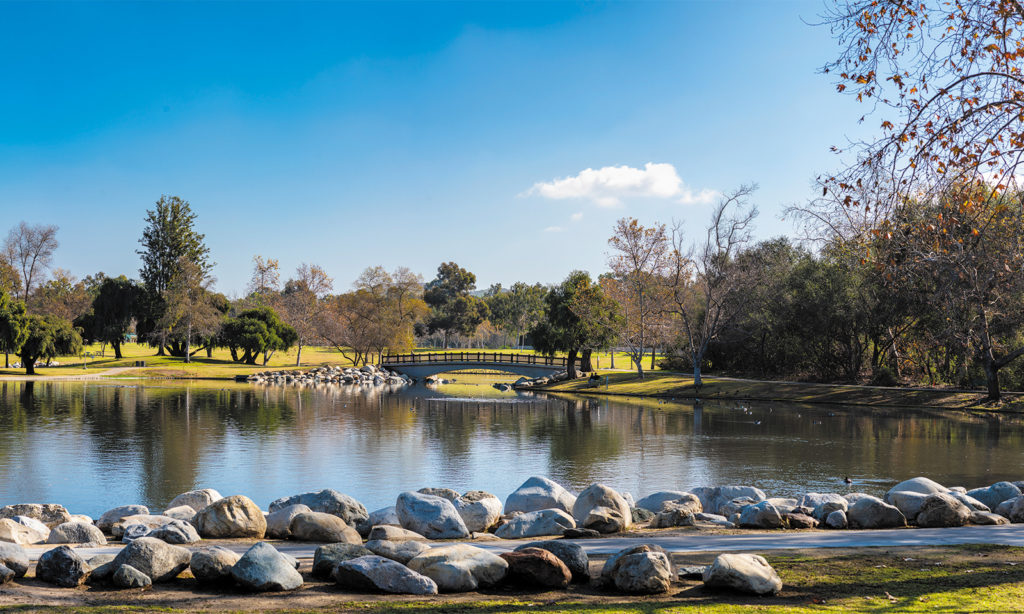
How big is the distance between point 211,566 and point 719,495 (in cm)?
1026

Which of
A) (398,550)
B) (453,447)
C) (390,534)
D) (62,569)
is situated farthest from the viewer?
(453,447)

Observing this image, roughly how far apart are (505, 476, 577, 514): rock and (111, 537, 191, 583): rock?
686 centimetres

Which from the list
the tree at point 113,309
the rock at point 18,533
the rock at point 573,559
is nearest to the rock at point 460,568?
the rock at point 573,559

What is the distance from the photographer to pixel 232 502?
11.0 m

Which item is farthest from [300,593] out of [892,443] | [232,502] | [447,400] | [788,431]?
[447,400]

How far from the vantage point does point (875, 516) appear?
1166 centimetres

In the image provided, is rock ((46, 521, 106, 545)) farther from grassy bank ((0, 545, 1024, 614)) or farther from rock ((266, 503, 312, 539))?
grassy bank ((0, 545, 1024, 614))

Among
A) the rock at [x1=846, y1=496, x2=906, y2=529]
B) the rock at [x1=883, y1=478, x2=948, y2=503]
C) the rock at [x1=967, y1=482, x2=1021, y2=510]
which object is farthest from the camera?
the rock at [x1=967, y1=482, x2=1021, y2=510]

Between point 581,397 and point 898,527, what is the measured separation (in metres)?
40.3

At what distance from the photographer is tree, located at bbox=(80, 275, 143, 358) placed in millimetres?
74312

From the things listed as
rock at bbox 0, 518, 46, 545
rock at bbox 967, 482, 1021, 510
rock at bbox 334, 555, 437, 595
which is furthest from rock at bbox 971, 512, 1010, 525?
rock at bbox 0, 518, 46, 545

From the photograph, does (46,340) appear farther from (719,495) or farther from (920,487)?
(920,487)

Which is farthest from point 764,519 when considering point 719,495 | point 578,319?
point 578,319

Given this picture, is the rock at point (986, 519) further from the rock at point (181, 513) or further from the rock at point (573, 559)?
the rock at point (181, 513)
